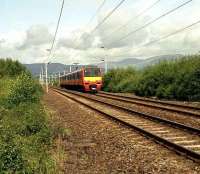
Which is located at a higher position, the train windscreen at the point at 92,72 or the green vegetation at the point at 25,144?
the train windscreen at the point at 92,72

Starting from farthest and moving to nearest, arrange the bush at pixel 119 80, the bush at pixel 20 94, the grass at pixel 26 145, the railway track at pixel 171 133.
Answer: the bush at pixel 119 80 → the bush at pixel 20 94 → the railway track at pixel 171 133 → the grass at pixel 26 145

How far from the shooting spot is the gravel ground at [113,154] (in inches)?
329

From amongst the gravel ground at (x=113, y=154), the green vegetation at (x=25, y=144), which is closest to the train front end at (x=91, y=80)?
the green vegetation at (x=25, y=144)

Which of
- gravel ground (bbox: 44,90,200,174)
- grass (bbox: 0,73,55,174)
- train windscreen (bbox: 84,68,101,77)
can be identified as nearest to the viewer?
grass (bbox: 0,73,55,174)

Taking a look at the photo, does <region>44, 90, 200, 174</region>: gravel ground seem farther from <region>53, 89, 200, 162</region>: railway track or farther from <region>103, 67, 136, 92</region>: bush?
<region>103, 67, 136, 92</region>: bush

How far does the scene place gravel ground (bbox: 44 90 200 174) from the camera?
8.35 m

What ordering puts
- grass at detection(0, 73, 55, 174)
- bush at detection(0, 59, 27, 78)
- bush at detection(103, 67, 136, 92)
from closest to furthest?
1. grass at detection(0, 73, 55, 174)
2. bush at detection(103, 67, 136, 92)
3. bush at detection(0, 59, 27, 78)

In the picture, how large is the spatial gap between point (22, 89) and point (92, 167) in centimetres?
1413

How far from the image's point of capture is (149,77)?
3775 cm

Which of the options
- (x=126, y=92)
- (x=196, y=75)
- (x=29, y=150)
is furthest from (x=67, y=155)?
(x=126, y=92)

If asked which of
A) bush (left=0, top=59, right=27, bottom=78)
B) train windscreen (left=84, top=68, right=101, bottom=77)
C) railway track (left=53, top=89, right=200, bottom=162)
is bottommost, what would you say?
railway track (left=53, top=89, right=200, bottom=162)

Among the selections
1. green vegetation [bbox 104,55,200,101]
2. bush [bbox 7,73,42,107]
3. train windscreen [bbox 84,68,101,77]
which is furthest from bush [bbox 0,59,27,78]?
bush [bbox 7,73,42,107]

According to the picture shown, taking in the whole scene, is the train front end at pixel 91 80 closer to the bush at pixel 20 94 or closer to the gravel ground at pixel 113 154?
the bush at pixel 20 94

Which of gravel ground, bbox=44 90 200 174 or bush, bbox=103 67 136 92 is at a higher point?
bush, bbox=103 67 136 92
